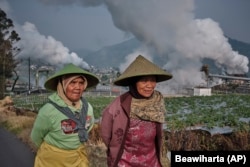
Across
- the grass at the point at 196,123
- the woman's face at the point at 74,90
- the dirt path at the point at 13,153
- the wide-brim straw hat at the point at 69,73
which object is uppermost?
the wide-brim straw hat at the point at 69,73

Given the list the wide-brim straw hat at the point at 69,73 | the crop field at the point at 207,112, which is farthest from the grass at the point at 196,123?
the wide-brim straw hat at the point at 69,73

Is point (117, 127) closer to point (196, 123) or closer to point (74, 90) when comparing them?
point (74, 90)

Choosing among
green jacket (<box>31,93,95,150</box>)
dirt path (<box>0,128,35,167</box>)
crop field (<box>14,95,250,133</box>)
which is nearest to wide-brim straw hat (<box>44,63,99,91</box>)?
green jacket (<box>31,93,95,150</box>)

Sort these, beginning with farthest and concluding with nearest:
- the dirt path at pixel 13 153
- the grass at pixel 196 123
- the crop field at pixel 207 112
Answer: the crop field at pixel 207 112 < the dirt path at pixel 13 153 < the grass at pixel 196 123

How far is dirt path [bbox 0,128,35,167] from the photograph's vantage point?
12.4 ft

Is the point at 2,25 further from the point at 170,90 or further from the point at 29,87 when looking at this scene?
the point at 170,90

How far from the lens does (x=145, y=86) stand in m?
1.85

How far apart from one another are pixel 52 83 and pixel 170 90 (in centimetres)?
270

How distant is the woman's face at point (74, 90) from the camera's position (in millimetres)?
1893

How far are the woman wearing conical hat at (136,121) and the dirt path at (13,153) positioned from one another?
217 centimetres

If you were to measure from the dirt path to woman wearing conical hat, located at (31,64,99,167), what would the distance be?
2.00 m

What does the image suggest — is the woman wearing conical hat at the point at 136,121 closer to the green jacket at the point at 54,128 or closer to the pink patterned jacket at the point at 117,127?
the pink patterned jacket at the point at 117,127

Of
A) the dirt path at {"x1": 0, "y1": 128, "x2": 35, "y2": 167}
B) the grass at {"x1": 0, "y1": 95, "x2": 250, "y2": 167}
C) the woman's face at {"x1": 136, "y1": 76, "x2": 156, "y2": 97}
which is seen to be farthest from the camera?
the dirt path at {"x1": 0, "y1": 128, "x2": 35, "y2": 167}

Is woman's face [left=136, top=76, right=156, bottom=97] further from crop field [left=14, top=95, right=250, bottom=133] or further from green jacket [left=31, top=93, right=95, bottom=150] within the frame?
crop field [left=14, top=95, right=250, bottom=133]
